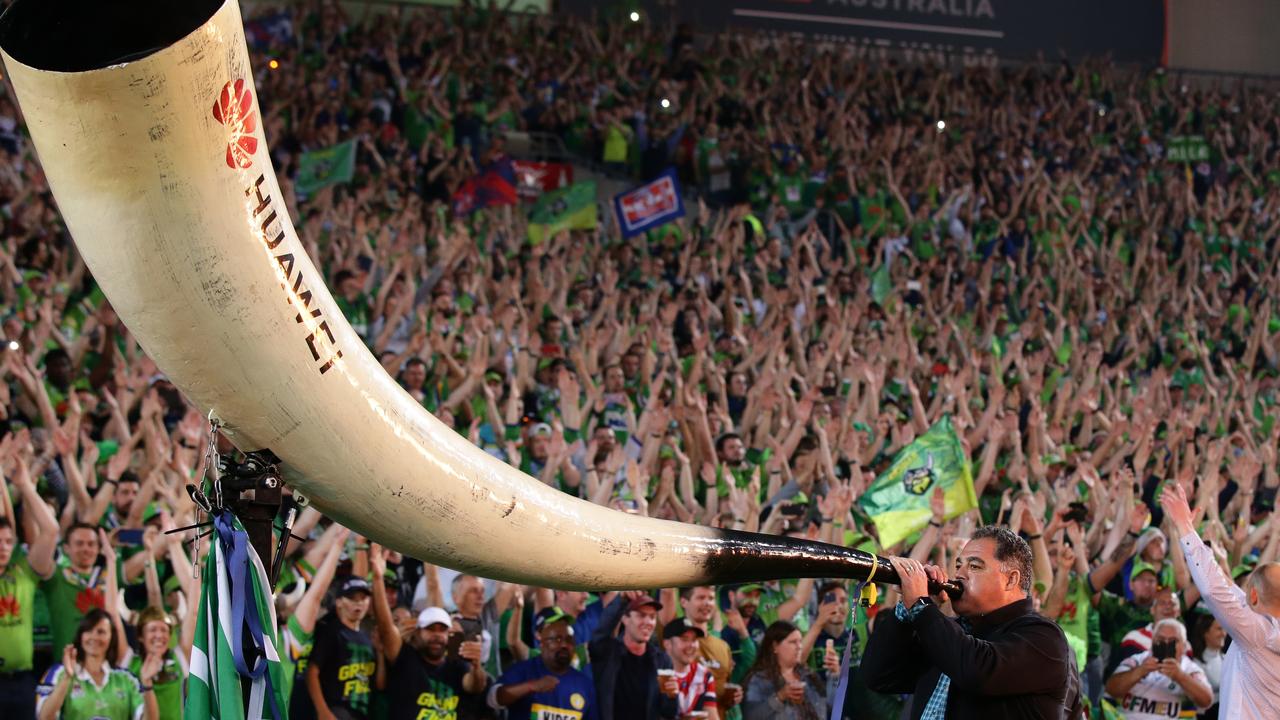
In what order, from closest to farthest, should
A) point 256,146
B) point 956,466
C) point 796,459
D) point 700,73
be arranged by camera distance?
point 256,146, point 956,466, point 796,459, point 700,73

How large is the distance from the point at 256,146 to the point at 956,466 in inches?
293

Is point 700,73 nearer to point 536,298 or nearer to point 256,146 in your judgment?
point 536,298

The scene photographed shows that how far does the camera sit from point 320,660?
625 cm

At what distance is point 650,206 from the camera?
1590 centimetres

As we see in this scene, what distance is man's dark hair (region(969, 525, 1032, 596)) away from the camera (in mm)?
3457

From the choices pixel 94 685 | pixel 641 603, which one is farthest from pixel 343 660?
pixel 641 603

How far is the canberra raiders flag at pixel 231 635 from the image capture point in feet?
6.52

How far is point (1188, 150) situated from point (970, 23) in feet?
22.9

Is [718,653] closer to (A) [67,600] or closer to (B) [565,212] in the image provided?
(A) [67,600]

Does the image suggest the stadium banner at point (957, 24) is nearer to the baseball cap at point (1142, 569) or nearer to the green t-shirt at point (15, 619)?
the baseball cap at point (1142, 569)

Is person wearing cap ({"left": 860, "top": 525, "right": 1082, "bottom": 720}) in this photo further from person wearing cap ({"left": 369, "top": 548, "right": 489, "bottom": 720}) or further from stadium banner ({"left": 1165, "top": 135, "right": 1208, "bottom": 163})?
stadium banner ({"left": 1165, "top": 135, "right": 1208, "bottom": 163})

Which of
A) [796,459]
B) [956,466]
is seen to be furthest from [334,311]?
[796,459]

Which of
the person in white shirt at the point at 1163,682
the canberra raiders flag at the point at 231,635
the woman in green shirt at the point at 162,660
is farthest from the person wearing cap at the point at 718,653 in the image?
the canberra raiders flag at the point at 231,635

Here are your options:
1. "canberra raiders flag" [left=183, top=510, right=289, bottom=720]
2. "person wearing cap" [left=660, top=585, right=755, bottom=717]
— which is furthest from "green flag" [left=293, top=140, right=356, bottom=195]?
"canberra raiders flag" [left=183, top=510, right=289, bottom=720]
